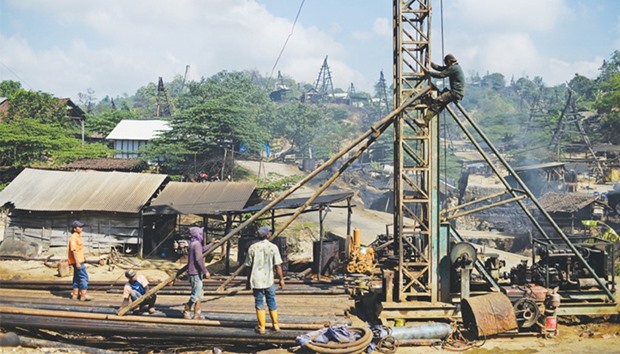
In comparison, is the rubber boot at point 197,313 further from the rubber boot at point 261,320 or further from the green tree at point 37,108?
the green tree at point 37,108

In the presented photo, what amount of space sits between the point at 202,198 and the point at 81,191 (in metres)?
6.22

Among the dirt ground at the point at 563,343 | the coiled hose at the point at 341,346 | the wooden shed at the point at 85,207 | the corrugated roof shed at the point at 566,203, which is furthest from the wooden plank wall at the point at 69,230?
the corrugated roof shed at the point at 566,203

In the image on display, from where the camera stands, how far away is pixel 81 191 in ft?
72.7

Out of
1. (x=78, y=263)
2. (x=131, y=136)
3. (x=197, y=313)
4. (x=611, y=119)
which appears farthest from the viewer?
(x=611, y=119)

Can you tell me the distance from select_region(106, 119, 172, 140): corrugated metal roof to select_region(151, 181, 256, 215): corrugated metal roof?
2463 centimetres

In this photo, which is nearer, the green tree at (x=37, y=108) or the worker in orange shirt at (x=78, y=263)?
the worker in orange shirt at (x=78, y=263)

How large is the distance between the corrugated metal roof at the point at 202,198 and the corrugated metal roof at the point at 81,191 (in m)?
0.79

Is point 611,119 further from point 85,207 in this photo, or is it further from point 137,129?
point 85,207

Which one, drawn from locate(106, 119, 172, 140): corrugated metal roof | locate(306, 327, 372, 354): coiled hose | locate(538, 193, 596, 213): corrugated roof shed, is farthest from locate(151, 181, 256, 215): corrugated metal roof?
locate(106, 119, 172, 140): corrugated metal roof

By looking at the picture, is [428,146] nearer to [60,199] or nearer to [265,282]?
[265,282]

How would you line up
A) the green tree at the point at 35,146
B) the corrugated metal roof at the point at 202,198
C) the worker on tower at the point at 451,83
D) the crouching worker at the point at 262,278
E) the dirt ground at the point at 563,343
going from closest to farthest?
1. the crouching worker at the point at 262,278
2. the dirt ground at the point at 563,343
3. the worker on tower at the point at 451,83
4. the corrugated metal roof at the point at 202,198
5. the green tree at the point at 35,146

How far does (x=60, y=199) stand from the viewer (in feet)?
71.5

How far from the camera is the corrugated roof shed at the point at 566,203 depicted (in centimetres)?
2850

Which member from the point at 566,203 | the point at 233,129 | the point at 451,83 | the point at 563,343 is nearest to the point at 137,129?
the point at 233,129
